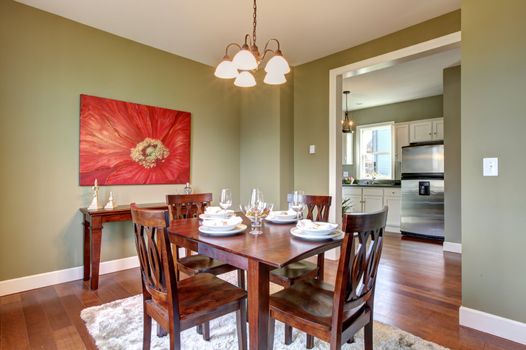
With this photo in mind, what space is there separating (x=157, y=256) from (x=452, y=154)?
428 centimetres

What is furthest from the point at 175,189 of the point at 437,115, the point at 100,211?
the point at 437,115

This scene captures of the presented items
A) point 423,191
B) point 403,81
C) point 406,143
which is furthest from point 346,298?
point 406,143

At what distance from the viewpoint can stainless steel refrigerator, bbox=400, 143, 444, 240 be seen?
4.67m

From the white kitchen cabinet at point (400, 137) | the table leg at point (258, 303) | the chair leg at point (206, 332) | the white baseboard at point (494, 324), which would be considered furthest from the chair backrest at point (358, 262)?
the white kitchen cabinet at point (400, 137)

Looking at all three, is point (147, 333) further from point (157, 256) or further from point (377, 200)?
point (377, 200)

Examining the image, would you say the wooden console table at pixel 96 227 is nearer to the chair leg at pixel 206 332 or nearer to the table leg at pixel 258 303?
the chair leg at pixel 206 332

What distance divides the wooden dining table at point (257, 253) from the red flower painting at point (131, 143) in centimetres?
188

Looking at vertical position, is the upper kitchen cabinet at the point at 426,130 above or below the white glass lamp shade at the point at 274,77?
above

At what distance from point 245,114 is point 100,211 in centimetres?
242

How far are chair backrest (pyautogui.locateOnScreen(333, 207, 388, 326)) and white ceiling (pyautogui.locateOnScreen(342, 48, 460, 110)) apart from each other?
3.33 metres

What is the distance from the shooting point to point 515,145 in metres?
1.88

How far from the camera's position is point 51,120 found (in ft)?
8.97

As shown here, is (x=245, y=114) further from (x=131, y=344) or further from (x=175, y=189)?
(x=131, y=344)

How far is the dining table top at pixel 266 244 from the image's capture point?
1.21 m
